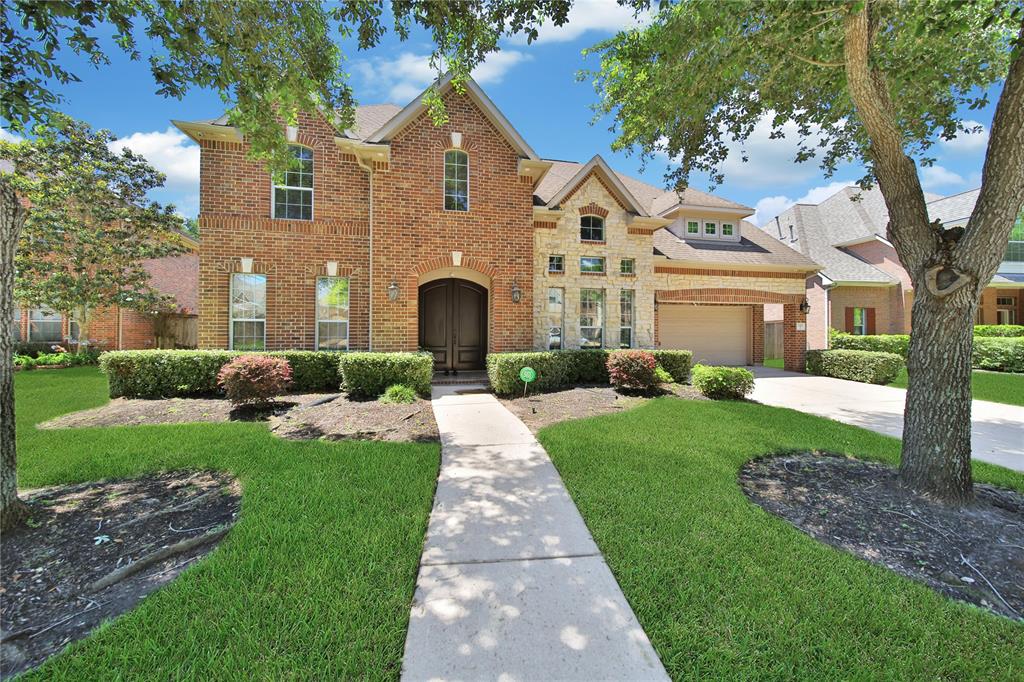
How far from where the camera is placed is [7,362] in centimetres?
336

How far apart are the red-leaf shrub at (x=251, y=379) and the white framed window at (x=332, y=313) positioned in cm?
344

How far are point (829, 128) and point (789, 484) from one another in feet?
20.9

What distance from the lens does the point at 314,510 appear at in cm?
371

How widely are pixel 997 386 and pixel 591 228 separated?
1250 cm

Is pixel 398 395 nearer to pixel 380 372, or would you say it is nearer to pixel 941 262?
pixel 380 372

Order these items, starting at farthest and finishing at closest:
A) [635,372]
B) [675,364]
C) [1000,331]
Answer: [1000,331] < [675,364] < [635,372]

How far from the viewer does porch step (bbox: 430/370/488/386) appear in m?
11.1

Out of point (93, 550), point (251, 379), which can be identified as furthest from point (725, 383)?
point (93, 550)

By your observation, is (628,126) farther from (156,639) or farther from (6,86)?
(156,639)

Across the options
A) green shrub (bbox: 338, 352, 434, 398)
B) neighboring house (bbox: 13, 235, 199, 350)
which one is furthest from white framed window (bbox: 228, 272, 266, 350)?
neighboring house (bbox: 13, 235, 199, 350)

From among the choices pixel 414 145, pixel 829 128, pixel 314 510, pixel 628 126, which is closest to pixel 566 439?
pixel 314 510

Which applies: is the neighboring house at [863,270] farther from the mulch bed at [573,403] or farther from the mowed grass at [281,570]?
the mowed grass at [281,570]

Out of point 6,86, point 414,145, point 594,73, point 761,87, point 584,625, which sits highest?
point 414,145

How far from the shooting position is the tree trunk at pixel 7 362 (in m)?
3.28
